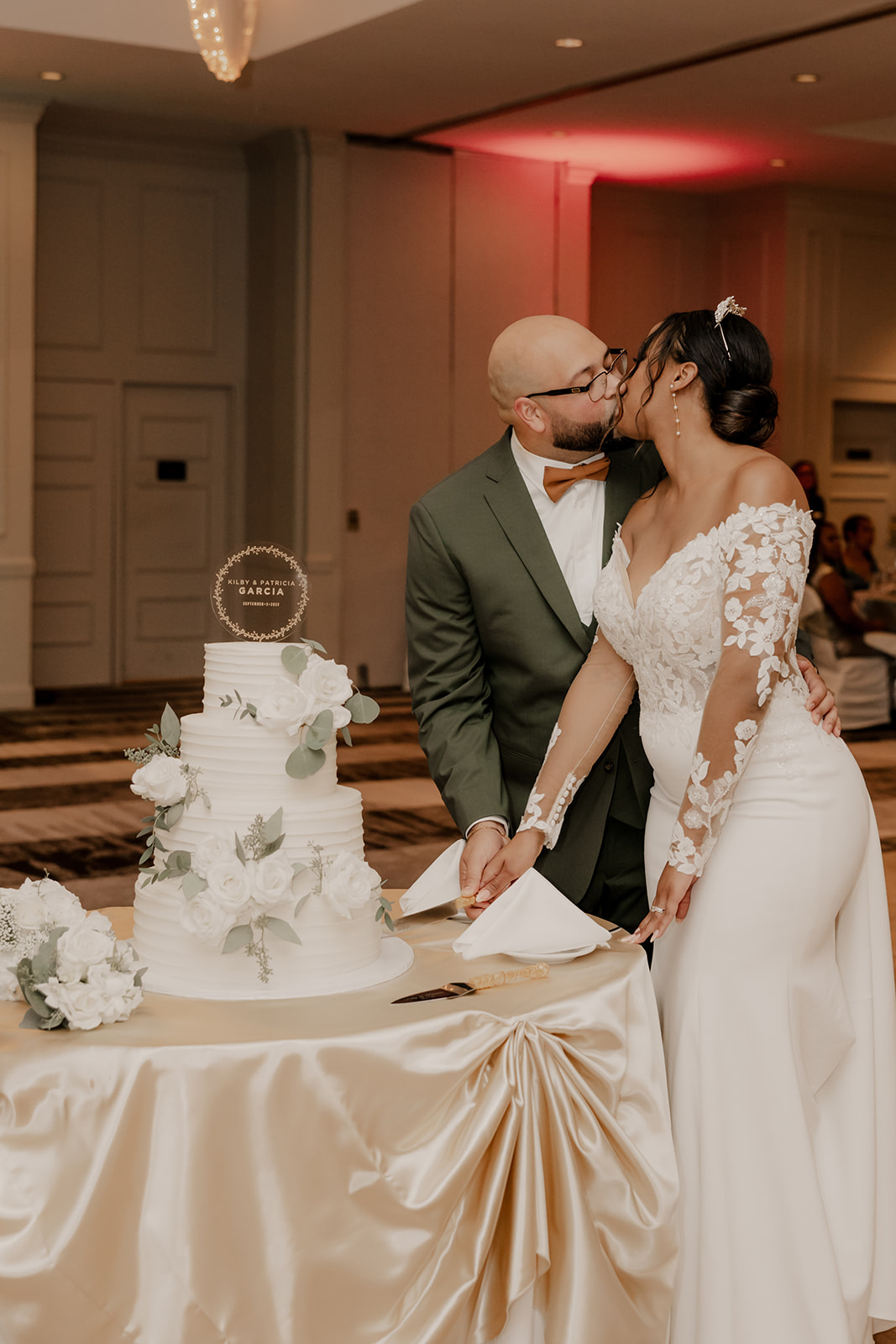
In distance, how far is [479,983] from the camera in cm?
214

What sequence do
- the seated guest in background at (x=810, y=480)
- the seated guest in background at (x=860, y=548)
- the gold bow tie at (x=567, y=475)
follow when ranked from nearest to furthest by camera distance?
the gold bow tie at (x=567, y=475) < the seated guest in background at (x=860, y=548) < the seated guest in background at (x=810, y=480)

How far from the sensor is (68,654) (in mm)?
11875

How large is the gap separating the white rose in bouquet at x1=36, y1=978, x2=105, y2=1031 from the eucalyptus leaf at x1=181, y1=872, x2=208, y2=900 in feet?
0.59

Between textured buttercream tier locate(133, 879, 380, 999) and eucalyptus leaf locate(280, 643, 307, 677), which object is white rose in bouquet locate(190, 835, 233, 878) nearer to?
textured buttercream tier locate(133, 879, 380, 999)

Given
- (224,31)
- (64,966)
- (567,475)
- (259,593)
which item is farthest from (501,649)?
(224,31)

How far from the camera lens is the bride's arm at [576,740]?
260 centimetres

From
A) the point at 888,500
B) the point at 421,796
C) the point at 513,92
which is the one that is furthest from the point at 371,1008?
the point at 888,500

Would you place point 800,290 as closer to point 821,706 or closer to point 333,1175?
point 821,706

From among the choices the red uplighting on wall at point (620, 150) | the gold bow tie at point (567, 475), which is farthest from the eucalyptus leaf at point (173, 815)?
the red uplighting on wall at point (620, 150)

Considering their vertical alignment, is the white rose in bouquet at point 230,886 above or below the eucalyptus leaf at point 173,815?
below

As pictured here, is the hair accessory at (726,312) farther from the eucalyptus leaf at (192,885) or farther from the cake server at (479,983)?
the eucalyptus leaf at (192,885)

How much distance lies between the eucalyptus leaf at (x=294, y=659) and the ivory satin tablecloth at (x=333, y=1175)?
0.46 metres

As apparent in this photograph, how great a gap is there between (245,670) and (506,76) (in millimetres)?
8184

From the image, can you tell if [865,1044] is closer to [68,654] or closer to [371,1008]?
[371,1008]
